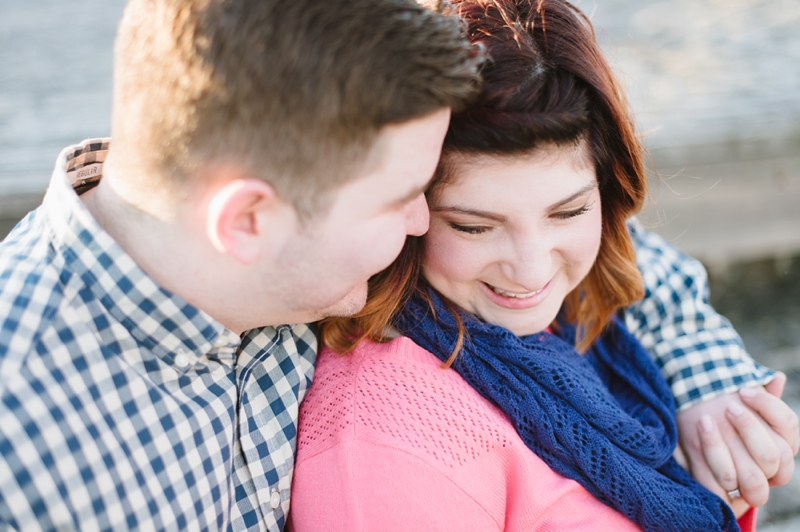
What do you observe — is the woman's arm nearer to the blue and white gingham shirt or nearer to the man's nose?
the blue and white gingham shirt

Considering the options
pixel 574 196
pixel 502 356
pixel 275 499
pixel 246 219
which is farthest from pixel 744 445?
pixel 246 219

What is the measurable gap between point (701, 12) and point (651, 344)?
152 inches

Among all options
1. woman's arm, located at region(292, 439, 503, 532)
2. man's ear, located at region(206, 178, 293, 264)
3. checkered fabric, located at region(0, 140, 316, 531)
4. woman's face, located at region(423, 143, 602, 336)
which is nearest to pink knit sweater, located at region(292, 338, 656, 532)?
woman's arm, located at region(292, 439, 503, 532)

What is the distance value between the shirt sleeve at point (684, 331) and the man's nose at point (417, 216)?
0.99 m

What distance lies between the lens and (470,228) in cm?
149

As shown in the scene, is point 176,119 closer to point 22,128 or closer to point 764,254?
point 22,128

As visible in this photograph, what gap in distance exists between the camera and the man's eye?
148cm

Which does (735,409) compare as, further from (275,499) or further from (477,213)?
(275,499)

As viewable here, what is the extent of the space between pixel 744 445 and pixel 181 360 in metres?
1.42

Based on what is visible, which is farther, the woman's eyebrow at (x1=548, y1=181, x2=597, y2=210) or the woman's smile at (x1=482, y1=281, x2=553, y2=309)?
the woman's smile at (x1=482, y1=281, x2=553, y2=309)

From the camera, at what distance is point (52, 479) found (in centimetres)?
105

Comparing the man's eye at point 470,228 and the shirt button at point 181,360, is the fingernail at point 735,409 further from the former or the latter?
the shirt button at point 181,360

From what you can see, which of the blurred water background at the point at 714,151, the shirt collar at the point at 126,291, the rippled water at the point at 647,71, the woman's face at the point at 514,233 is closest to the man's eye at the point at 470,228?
the woman's face at the point at 514,233

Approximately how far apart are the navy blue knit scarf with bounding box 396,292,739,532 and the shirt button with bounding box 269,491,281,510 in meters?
0.44
